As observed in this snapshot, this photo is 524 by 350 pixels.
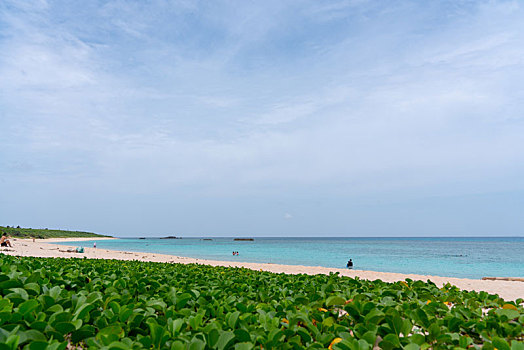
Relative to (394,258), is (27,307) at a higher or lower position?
higher

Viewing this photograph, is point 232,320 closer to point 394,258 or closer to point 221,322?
point 221,322

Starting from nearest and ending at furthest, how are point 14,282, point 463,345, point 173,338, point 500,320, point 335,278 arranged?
point 173,338 → point 463,345 → point 500,320 → point 14,282 → point 335,278

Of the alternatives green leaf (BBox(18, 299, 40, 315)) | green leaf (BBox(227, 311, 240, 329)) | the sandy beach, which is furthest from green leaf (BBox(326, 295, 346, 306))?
the sandy beach

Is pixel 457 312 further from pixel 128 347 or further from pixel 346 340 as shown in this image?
pixel 128 347

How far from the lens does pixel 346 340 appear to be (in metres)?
2.43

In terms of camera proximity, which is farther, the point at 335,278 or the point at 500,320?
the point at 335,278

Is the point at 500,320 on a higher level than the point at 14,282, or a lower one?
lower

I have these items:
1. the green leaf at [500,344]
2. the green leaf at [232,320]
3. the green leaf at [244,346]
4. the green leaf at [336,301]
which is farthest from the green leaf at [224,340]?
the green leaf at [500,344]

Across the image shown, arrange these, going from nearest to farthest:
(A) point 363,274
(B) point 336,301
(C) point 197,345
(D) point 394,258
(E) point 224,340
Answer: (C) point 197,345 → (E) point 224,340 → (B) point 336,301 → (A) point 363,274 → (D) point 394,258

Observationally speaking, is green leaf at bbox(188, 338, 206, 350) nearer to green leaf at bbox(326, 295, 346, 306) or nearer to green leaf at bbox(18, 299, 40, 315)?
green leaf at bbox(18, 299, 40, 315)

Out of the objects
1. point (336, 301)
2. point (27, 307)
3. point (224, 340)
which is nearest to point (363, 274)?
point (336, 301)

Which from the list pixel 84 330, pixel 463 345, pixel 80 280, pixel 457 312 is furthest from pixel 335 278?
pixel 84 330

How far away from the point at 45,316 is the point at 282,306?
2.14 meters

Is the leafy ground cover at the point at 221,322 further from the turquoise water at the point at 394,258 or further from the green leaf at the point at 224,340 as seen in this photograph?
the turquoise water at the point at 394,258
